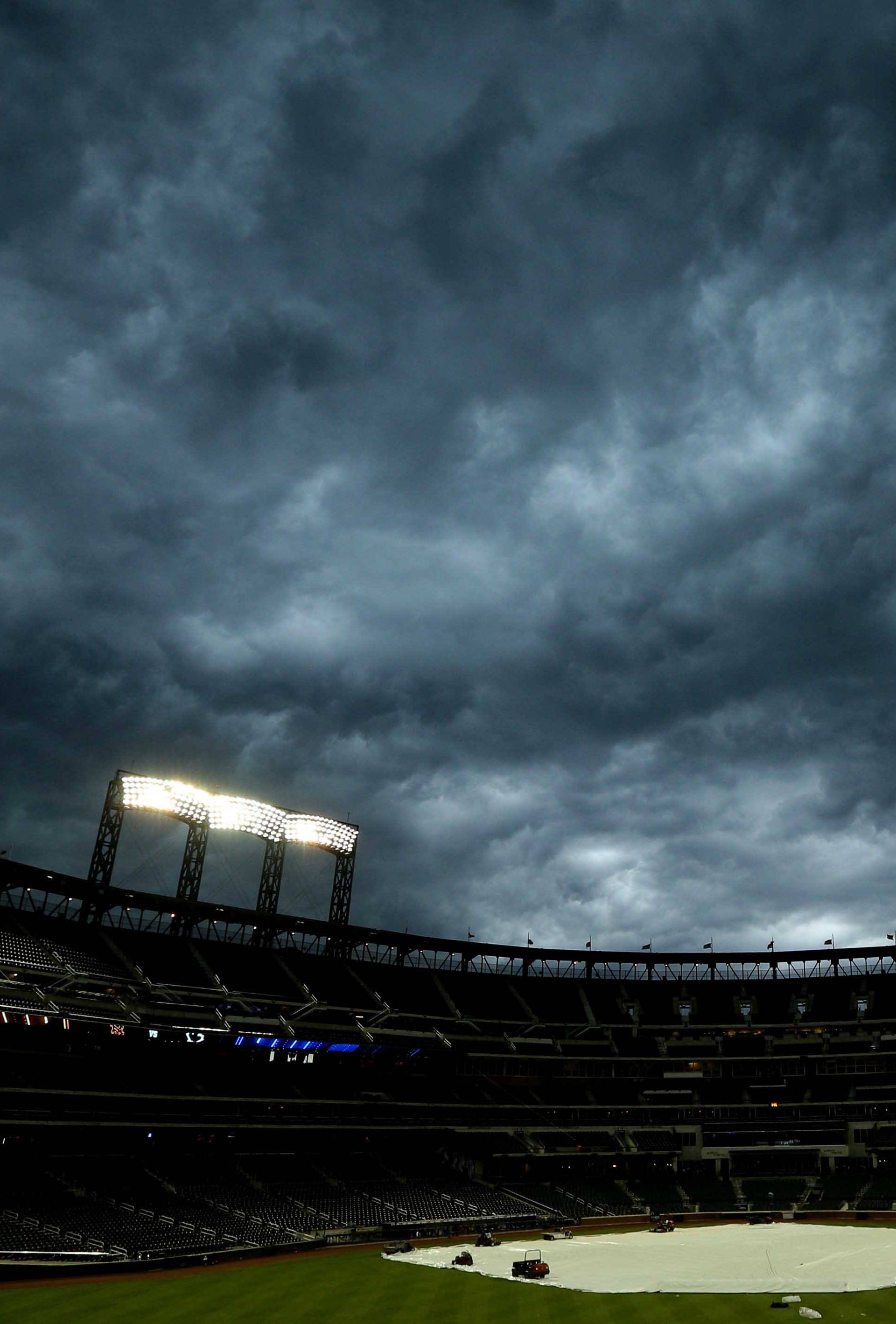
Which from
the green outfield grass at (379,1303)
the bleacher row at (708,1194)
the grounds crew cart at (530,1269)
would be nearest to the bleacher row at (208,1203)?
the bleacher row at (708,1194)

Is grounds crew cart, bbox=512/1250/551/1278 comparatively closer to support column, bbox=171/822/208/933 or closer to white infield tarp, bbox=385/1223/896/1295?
white infield tarp, bbox=385/1223/896/1295

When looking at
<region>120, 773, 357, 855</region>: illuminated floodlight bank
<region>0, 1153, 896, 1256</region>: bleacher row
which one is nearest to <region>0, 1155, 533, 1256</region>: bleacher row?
<region>0, 1153, 896, 1256</region>: bleacher row

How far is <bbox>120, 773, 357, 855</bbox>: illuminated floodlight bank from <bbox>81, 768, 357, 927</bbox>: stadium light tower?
5 centimetres

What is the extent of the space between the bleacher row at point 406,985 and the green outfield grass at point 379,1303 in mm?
26911

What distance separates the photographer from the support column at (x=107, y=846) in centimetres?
8631

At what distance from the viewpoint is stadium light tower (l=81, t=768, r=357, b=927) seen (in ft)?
286

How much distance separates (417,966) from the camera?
11006 cm

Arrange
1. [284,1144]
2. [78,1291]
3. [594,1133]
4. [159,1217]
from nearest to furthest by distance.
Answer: [78,1291] < [159,1217] < [284,1144] < [594,1133]

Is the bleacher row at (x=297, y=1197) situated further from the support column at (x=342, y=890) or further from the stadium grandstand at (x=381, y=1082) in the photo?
the support column at (x=342, y=890)

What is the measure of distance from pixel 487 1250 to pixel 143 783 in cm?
4876

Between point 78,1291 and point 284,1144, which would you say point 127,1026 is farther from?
point 78,1291

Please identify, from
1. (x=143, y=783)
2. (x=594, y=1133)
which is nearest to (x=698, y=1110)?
(x=594, y=1133)

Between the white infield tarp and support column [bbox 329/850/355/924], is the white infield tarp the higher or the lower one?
the lower one

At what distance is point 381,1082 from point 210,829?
30.0 metres
